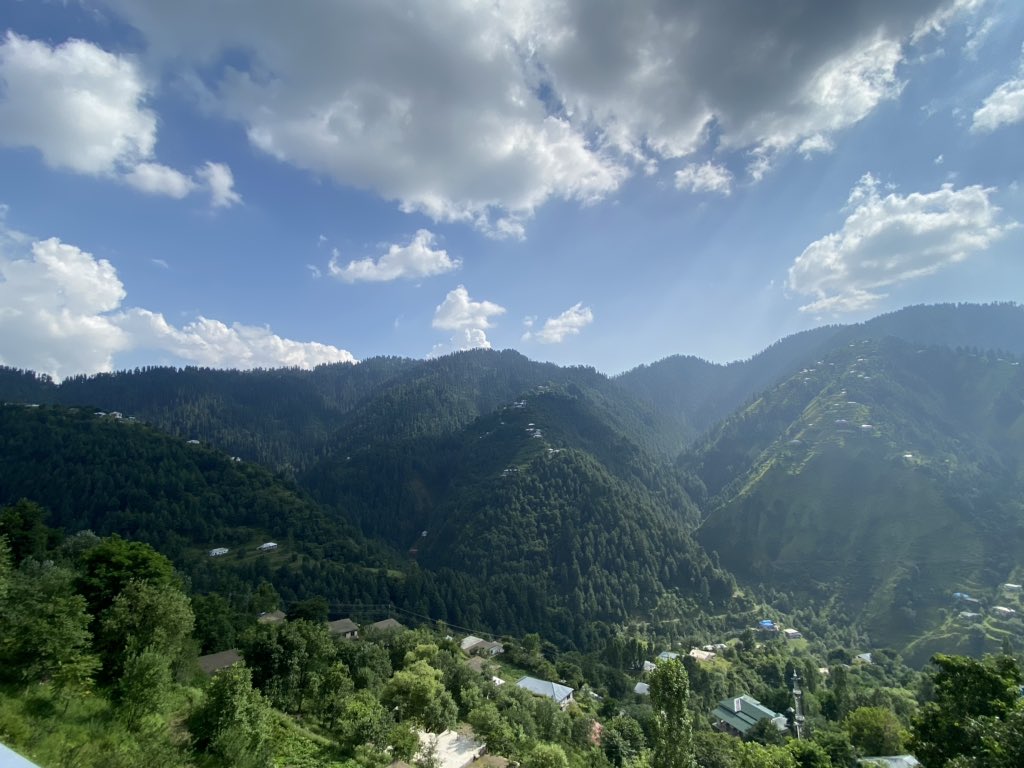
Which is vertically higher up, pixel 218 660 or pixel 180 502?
pixel 180 502

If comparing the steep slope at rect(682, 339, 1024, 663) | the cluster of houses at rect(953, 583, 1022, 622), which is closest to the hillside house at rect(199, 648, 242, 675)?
the steep slope at rect(682, 339, 1024, 663)

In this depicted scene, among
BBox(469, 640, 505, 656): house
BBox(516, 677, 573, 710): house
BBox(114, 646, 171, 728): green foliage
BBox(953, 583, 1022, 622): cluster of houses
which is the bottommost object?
BBox(953, 583, 1022, 622): cluster of houses

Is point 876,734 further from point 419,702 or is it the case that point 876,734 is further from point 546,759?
point 419,702

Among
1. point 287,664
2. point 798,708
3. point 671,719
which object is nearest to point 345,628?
point 287,664

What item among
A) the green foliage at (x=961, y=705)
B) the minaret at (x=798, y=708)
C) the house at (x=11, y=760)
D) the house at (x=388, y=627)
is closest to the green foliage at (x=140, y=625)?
the house at (x=11, y=760)

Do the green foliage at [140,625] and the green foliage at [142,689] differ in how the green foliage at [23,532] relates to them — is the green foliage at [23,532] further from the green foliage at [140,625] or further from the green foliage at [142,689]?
the green foliage at [142,689]

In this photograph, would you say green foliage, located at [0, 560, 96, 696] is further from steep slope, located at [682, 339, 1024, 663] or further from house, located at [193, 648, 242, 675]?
steep slope, located at [682, 339, 1024, 663]
